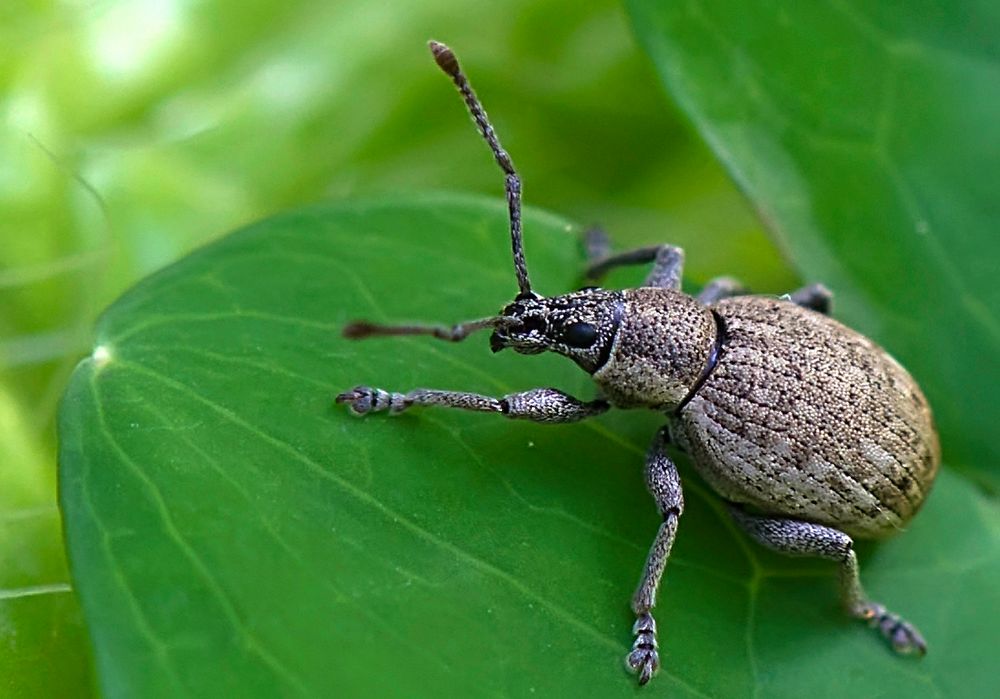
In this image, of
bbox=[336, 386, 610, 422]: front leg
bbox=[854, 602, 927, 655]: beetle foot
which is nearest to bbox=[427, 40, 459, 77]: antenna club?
bbox=[336, 386, 610, 422]: front leg

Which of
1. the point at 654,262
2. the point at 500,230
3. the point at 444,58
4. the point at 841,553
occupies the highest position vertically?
the point at 444,58

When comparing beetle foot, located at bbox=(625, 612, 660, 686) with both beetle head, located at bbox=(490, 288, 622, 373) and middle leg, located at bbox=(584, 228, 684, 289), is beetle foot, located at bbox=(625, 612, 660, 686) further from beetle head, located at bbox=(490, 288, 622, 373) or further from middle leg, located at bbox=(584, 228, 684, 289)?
middle leg, located at bbox=(584, 228, 684, 289)

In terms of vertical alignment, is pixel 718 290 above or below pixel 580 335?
below

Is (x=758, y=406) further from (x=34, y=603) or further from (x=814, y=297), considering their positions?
(x=34, y=603)

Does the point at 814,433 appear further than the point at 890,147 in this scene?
No

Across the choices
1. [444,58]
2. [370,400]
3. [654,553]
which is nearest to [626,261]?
[444,58]

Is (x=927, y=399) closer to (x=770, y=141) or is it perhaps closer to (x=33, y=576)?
(x=770, y=141)

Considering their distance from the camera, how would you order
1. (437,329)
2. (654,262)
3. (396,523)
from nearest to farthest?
(396,523) < (437,329) < (654,262)

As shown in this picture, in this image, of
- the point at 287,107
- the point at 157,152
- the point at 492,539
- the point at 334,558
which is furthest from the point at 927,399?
the point at 157,152

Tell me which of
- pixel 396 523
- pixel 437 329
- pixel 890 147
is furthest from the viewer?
pixel 890 147
